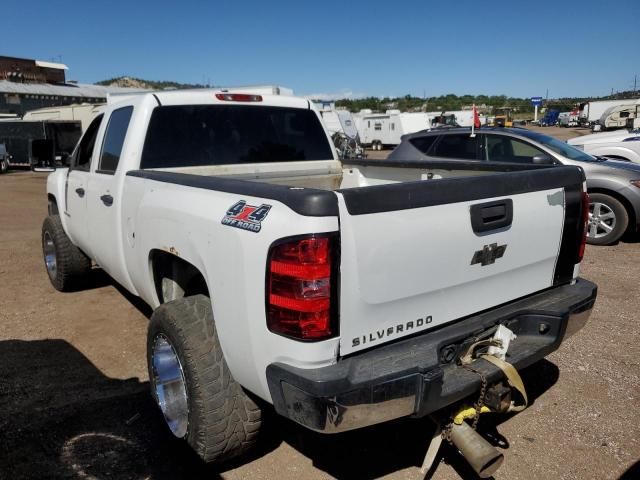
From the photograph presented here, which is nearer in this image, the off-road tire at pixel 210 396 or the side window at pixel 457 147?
the off-road tire at pixel 210 396

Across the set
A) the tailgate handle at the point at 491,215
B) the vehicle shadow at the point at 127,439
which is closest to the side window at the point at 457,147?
the vehicle shadow at the point at 127,439

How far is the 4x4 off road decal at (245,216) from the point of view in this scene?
211 centimetres

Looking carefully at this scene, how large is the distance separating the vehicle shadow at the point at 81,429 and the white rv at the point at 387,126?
32.5 m

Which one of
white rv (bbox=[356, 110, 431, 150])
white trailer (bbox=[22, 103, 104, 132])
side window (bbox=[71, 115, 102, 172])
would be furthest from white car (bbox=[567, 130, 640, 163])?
white rv (bbox=[356, 110, 431, 150])

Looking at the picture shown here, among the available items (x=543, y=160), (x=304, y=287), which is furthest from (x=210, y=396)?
(x=543, y=160)

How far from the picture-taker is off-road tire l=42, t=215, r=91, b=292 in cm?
528

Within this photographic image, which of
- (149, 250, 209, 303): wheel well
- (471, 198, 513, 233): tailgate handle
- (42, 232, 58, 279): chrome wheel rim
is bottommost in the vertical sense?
(42, 232, 58, 279): chrome wheel rim

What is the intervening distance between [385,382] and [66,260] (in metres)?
4.32

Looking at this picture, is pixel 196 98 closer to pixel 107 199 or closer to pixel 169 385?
pixel 107 199

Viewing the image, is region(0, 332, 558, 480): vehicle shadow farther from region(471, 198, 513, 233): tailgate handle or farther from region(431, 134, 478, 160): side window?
region(431, 134, 478, 160): side window

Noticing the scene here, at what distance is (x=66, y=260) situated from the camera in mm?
5285

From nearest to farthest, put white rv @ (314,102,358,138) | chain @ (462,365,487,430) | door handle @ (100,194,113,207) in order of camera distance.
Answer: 1. chain @ (462,365,487,430)
2. door handle @ (100,194,113,207)
3. white rv @ (314,102,358,138)

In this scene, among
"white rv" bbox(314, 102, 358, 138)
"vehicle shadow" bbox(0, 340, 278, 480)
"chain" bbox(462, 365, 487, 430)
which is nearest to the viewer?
"chain" bbox(462, 365, 487, 430)

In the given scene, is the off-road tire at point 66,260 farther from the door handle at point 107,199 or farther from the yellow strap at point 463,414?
the yellow strap at point 463,414
